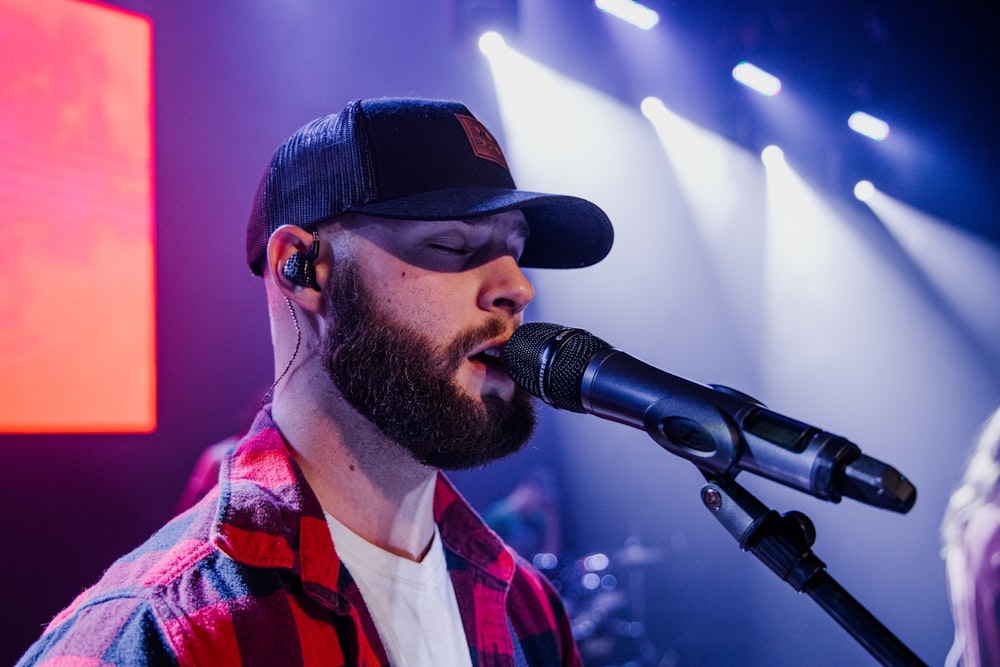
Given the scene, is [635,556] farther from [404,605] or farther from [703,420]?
[703,420]

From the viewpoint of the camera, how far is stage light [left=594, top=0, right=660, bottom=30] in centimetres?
530

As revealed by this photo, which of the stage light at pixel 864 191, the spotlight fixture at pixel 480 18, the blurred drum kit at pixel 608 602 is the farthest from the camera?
the stage light at pixel 864 191

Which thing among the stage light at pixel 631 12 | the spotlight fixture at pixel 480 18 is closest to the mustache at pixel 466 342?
the spotlight fixture at pixel 480 18

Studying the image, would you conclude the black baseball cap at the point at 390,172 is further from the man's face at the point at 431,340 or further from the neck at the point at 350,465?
the neck at the point at 350,465

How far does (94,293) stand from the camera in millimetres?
2930

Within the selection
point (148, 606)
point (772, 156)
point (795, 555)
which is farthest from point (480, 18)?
point (795, 555)

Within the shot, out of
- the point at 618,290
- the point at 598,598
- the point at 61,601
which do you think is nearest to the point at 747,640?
the point at 598,598

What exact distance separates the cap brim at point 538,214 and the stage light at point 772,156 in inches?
198

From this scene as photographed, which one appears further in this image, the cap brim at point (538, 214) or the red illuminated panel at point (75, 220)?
the red illuminated panel at point (75, 220)

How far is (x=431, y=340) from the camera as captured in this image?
1.53 meters

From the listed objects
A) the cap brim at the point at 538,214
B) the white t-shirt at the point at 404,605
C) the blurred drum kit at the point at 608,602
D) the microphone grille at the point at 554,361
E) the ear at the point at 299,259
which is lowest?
the blurred drum kit at the point at 608,602

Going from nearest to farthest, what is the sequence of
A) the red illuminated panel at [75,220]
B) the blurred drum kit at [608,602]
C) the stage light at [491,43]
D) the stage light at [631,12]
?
the red illuminated panel at [75,220]
the stage light at [491,43]
the stage light at [631,12]
the blurred drum kit at [608,602]

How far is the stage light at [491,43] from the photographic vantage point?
5003 millimetres

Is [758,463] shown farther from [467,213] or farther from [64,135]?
[64,135]
